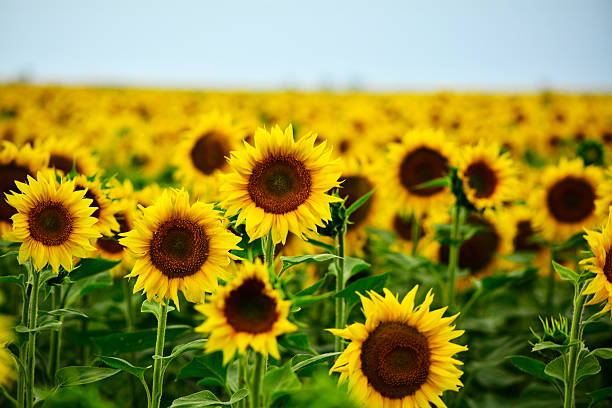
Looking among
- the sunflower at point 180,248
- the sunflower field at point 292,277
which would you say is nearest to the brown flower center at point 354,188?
the sunflower field at point 292,277

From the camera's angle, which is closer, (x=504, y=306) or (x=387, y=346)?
(x=387, y=346)

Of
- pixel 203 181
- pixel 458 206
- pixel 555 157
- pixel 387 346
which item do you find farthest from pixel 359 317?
pixel 555 157

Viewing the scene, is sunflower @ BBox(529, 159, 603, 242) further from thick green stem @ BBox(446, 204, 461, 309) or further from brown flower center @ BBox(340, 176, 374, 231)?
brown flower center @ BBox(340, 176, 374, 231)

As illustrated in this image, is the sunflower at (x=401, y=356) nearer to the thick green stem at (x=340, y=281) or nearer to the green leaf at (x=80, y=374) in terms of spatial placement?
the thick green stem at (x=340, y=281)

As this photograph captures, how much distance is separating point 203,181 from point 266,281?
3284 millimetres

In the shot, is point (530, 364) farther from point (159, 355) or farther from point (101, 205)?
point (101, 205)

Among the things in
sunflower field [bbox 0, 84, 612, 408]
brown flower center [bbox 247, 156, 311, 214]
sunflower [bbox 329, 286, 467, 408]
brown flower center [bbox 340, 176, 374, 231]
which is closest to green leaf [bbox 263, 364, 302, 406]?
sunflower field [bbox 0, 84, 612, 408]

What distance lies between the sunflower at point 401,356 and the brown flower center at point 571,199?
8.31 ft

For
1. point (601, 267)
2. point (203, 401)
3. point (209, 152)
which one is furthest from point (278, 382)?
point (209, 152)

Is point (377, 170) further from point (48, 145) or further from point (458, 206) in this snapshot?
point (48, 145)

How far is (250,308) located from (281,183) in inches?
31.0

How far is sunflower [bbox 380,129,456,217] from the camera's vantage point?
169 inches

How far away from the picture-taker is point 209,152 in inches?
193

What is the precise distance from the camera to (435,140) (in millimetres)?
4293
